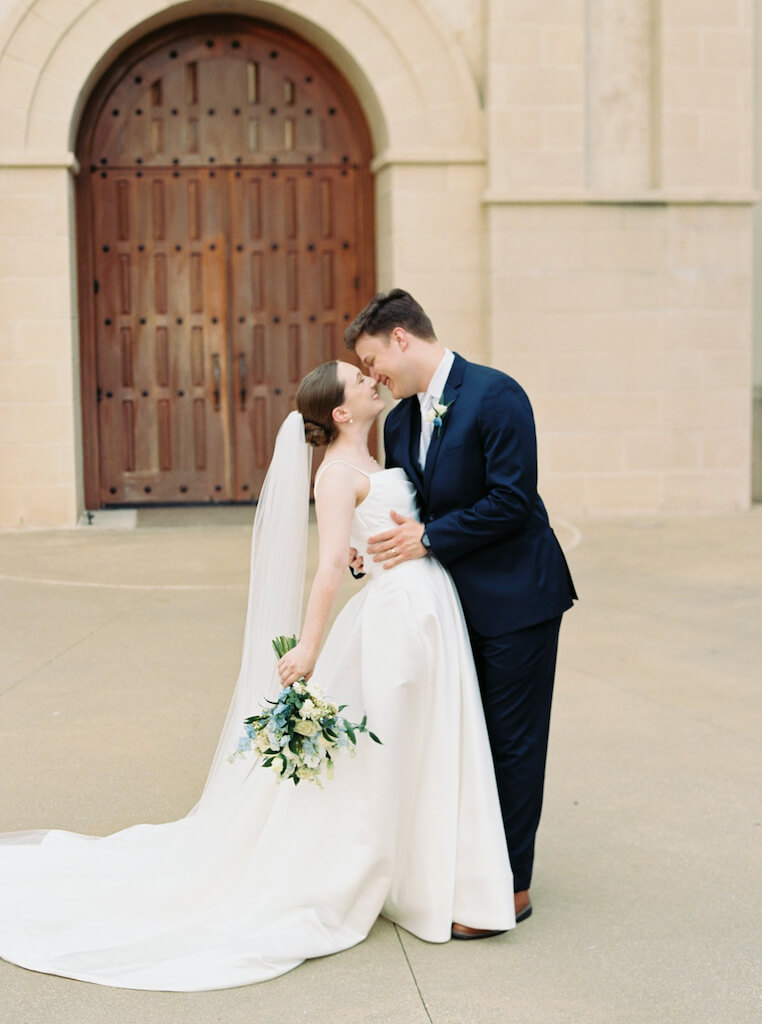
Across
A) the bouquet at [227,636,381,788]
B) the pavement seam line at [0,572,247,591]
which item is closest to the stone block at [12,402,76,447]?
the pavement seam line at [0,572,247,591]

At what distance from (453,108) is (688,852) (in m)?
8.56

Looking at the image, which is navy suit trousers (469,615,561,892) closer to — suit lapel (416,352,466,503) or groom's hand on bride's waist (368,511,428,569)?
groom's hand on bride's waist (368,511,428,569)

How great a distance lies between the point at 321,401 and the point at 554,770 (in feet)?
6.65

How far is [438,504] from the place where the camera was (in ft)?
12.8

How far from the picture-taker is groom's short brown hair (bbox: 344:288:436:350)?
152 inches

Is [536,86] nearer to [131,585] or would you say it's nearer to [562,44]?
[562,44]

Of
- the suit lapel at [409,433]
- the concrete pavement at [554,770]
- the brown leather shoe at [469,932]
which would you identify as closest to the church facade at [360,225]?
the concrete pavement at [554,770]

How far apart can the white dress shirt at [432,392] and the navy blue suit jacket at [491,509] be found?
0.02 metres

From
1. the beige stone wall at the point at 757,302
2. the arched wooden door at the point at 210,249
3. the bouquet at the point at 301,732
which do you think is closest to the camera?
the bouquet at the point at 301,732

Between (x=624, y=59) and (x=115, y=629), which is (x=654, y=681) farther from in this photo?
(x=624, y=59)

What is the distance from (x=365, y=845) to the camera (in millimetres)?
3727

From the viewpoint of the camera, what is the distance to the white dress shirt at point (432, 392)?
3916 millimetres

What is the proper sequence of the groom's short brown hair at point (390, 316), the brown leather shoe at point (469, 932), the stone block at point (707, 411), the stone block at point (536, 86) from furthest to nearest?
the stone block at point (707, 411) < the stone block at point (536, 86) < the groom's short brown hair at point (390, 316) < the brown leather shoe at point (469, 932)

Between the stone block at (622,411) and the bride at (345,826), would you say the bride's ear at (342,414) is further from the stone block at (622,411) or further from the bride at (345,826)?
the stone block at (622,411)
